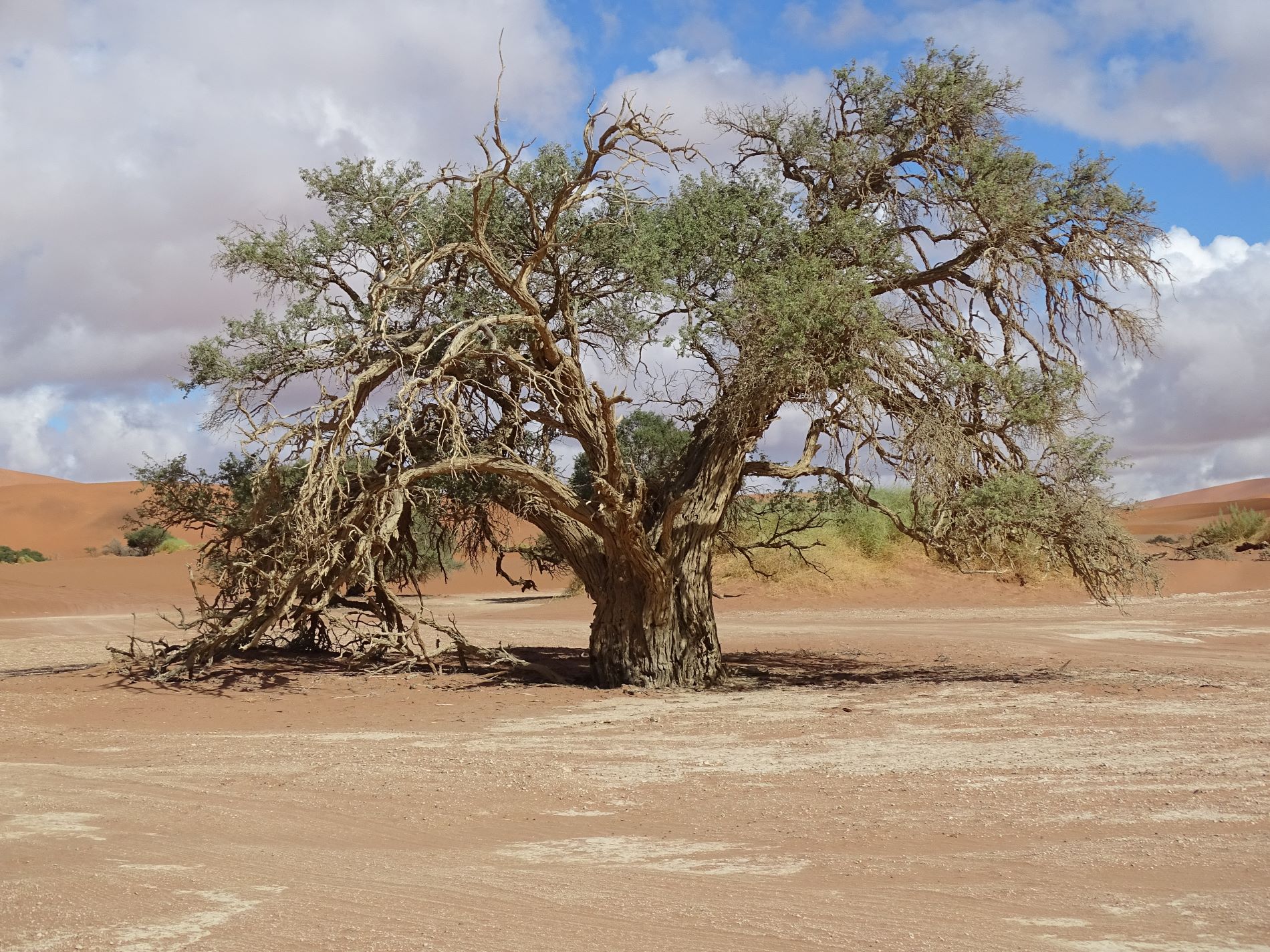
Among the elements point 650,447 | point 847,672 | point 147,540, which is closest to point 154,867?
point 847,672

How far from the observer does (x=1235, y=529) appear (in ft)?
151

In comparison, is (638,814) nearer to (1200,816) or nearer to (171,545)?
(1200,816)

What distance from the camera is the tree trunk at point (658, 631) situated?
1532 centimetres

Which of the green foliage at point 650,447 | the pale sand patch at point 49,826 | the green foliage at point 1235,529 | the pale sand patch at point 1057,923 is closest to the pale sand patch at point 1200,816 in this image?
the pale sand patch at point 1057,923

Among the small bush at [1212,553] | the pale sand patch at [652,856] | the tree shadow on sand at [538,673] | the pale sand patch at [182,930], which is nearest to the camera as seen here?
the pale sand patch at [182,930]

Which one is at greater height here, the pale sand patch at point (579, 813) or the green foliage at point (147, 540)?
the green foliage at point (147, 540)

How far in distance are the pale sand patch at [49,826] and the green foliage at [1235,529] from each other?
144 ft

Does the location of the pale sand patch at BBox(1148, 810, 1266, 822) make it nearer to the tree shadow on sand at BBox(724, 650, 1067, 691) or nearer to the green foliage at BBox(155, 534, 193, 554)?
the tree shadow on sand at BBox(724, 650, 1067, 691)

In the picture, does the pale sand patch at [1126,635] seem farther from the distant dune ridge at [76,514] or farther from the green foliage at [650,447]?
the distant dune ridge at [76,514]

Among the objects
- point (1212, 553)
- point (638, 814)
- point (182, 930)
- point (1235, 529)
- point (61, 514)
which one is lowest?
point (638, 814)

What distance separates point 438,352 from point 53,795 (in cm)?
857

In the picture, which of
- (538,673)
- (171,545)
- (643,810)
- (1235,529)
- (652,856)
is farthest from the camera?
(171,545)

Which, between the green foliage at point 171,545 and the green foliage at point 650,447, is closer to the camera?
the green foliage at point 650,447

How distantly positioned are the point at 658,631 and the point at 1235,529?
38.0 meters
